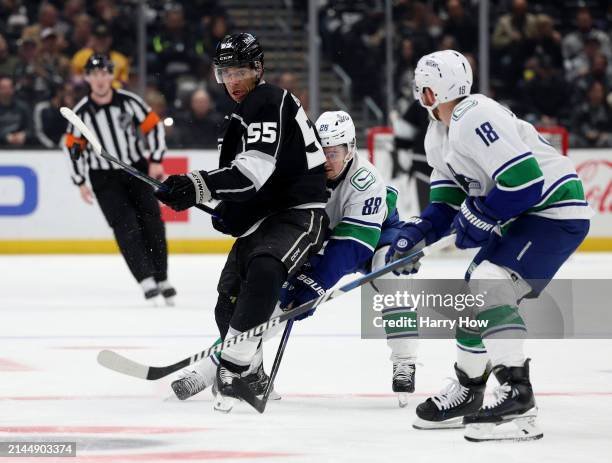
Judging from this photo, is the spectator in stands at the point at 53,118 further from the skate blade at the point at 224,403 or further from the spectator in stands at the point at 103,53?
the skate blade at the point at 224,403

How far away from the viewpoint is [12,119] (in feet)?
32.6

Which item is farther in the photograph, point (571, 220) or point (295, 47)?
point (295, 47)

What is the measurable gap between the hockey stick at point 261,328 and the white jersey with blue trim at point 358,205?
0.80 ft

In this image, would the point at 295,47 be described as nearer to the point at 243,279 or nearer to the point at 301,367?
the point at 301,367

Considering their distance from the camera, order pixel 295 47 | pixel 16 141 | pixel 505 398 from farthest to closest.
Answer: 1. pixel 295 47
2. pixel 16 141
3. pixel 505 398

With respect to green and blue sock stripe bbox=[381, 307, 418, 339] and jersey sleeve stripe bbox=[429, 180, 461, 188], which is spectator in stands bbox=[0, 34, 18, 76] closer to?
green and blue sock stripe bbox=[381, 307, 418, 339]

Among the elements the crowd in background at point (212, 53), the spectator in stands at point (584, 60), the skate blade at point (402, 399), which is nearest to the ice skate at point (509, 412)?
the skate blade at point (402, 399)

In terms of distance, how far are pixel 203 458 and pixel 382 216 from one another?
1.27 m

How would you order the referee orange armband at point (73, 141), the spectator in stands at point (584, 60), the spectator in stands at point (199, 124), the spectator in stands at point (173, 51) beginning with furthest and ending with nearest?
the spectator in stands at point (584, 60)
the spectator in stands at point (173, 51)
the spectator in stands at point (199, 124)
the referee orange armband at point (73, 141)

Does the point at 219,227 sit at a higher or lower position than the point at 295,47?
higher

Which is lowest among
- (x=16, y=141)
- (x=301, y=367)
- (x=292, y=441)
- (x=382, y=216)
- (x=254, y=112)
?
Result: (x=16, y=141)

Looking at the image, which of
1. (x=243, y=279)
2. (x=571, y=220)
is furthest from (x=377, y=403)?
(x=571, y=220)

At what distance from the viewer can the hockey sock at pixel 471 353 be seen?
356 cm

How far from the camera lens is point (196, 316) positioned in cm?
648
